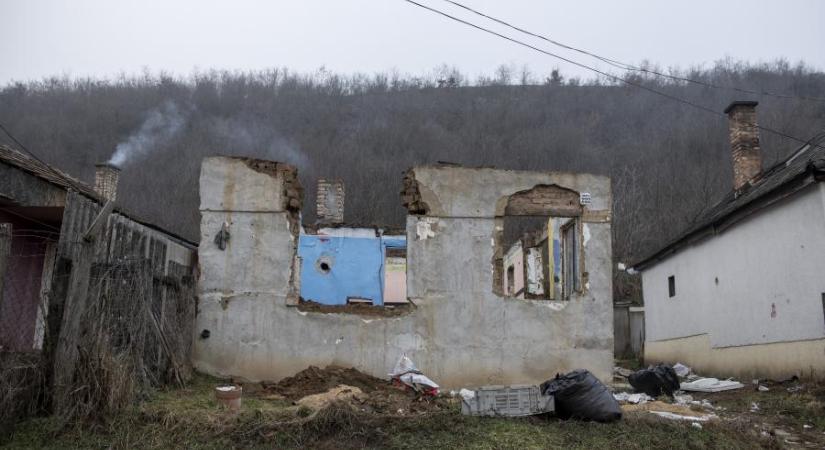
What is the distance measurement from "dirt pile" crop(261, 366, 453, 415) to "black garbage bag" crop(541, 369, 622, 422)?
1378 mm

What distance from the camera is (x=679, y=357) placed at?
17.5 metres

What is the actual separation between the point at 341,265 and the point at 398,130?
28624mm

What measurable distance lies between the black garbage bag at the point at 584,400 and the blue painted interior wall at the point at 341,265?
1226 centimetres

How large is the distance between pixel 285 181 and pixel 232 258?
61.9 inches

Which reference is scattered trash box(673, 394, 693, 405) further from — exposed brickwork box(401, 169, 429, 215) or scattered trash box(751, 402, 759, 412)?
exposed brickwork box(401, 169, 429, 215)

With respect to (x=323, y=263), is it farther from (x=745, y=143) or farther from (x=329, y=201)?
(x=745, y=143)

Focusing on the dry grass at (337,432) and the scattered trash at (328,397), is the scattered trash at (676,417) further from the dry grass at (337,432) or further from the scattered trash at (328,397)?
the scattered trash at (328,397)

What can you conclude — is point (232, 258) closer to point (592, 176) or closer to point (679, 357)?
point (592, 176)

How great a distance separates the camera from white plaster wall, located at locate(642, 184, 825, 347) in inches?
443

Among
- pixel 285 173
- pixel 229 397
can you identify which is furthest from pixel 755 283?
pixel 229 397

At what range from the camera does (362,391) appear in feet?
29.8

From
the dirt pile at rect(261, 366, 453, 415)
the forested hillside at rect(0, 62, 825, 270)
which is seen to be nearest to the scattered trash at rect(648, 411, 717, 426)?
the dirt pile at rect(261, 366, 453, 415)

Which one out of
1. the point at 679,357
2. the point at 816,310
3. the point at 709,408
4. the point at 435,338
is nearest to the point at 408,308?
the point at 435,338

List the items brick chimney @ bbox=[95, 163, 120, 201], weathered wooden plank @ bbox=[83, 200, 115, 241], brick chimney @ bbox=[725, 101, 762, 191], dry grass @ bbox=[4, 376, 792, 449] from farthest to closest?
brick chimney @ bbox=[95, 163, 120, 201]
brick chimney @ bbox=[725, 101, 762, 191]
weathered wooden plank @ bbox=[83, 200, 115, 241]
dry grass @ bbox=[4, 376, 792, 449]
